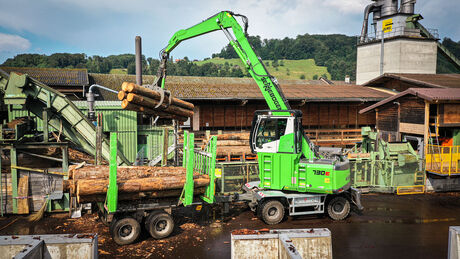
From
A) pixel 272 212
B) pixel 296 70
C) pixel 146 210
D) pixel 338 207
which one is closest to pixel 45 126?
pixel 146 210

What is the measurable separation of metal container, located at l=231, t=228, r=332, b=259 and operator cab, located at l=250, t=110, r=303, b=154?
563cm

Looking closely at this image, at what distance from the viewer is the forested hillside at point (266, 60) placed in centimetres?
6244

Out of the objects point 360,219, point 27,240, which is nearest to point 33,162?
point 27,240

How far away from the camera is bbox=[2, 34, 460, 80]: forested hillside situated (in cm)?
6244

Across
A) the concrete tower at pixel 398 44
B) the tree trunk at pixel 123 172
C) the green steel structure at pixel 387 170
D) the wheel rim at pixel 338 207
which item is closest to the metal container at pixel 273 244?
the tree trunk at pixel 123 172

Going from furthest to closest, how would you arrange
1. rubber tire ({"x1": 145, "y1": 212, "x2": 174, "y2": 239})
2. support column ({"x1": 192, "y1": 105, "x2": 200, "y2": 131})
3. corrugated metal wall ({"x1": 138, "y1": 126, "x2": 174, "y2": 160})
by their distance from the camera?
support column ({"x1": 192, "y1": 105, "x2": 200, "y2": 131}), corrugated metal wall ({"x1": 138, "y1": 126, "x2": 174, "y2": 160}), rubber tire ({"x1": 145, "y1": 212, "x2": 174, "y2": 239})

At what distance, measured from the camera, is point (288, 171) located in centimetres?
1156

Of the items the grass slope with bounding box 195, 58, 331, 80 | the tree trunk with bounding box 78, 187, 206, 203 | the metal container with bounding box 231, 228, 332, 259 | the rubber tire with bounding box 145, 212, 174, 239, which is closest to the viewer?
the metal container with bounding box 231, 228, 332, 259

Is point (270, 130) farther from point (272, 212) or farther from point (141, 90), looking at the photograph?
point (141, 90)

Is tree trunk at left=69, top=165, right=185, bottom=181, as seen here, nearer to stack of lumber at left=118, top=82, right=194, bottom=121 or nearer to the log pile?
stack of lumber at left=118, top=82, right=194, bottom=121

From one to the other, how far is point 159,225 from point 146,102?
4.02 m

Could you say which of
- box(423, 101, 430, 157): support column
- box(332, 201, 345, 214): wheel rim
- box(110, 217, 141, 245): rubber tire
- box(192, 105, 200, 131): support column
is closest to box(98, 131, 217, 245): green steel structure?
box(110, 217, 141, 245): rubber tire

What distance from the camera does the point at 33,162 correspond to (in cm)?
1304

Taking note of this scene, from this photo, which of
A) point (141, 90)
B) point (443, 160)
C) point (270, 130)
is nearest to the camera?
point (141, 90)
